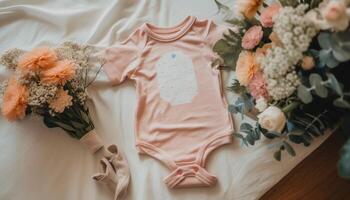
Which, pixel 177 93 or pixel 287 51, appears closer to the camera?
pixel 287 51

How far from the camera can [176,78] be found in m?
1.07

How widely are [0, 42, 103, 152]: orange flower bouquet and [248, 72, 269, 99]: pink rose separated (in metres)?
0.47

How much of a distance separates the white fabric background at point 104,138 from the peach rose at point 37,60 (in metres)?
0.16

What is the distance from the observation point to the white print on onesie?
3.43 feet

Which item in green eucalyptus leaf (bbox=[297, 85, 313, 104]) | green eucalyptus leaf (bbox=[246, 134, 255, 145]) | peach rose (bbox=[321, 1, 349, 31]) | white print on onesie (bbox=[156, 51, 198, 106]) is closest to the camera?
peach rose (bbox=[321, 1, 349, 31])

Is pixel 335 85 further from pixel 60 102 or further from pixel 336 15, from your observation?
pixel 60 102

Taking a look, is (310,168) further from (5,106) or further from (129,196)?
(5,106)

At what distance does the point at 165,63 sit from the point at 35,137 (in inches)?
17.3

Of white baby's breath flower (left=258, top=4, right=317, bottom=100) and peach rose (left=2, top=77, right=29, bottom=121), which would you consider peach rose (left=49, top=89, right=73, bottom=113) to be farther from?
white baby's breath flower (left=258, top=4, right=317, bottom=100)

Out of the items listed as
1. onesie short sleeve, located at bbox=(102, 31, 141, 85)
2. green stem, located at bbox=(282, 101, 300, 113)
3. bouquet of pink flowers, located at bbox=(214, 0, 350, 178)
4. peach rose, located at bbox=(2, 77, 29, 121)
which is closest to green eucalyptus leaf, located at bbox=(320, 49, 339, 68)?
bouquet of pink flowers, located at bbox=(214, 0, 350, 178)

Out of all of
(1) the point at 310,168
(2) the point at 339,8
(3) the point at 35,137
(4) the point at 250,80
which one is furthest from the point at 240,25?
(3) the point at 35,137

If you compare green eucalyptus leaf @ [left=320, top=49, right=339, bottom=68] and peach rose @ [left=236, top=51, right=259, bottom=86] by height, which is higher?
peach rose @ [left=236, top=51, right=259, bottom=86]

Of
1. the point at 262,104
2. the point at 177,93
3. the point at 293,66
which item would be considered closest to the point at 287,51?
the point at 293,66

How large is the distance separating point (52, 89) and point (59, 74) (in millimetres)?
43
